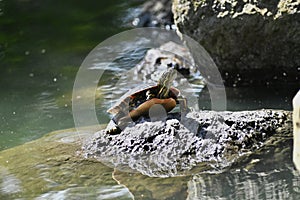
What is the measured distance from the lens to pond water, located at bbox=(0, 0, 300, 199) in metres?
2.97

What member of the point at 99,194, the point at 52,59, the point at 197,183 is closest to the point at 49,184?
the point at 99,194

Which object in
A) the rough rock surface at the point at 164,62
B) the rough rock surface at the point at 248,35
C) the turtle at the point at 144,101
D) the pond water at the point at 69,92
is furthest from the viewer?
the rough rock surface at the point at 164,62

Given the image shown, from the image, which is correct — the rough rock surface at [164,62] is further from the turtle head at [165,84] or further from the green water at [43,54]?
the turtle head at [165,84]

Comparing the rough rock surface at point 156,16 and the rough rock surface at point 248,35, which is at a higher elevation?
the rough rock surface at point 156,16

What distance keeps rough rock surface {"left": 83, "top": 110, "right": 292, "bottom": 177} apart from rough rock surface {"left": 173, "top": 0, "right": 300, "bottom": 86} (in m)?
1.08

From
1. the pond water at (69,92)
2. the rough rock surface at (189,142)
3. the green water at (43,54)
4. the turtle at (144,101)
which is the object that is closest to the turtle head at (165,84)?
the turtle at (144,101)

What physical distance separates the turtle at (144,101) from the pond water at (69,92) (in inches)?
16.9

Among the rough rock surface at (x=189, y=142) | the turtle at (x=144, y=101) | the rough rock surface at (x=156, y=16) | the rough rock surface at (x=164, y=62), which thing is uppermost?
the rough rock surface at (x=156, y=16)

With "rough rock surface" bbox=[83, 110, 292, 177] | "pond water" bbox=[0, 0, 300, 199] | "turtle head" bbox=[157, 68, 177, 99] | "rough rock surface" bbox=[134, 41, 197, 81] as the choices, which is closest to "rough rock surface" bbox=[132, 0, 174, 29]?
"pond water" bbox=[0, 0, 300, 199]

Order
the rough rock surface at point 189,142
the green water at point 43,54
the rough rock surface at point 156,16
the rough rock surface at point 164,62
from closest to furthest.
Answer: the rough rock surface at point 189,142
the green water at point 43,54
the rough rock surface at point 164,62
the rough rock surface at point 156,16

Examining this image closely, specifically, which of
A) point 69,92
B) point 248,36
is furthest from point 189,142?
point 69,92

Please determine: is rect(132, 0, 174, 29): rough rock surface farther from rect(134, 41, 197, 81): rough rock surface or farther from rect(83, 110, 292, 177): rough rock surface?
rect(83, 110, 292, 177): rough rock surface

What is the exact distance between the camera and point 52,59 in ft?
19.9

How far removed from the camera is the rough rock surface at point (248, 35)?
4.34 m
